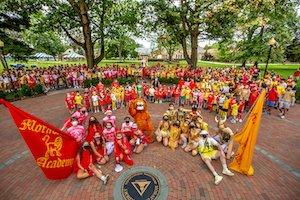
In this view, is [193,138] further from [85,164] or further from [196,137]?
[85,164]

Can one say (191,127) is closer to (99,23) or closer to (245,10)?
(245,10)

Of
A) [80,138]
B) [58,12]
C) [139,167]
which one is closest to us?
[139,167]

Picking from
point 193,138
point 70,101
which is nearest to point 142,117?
point 193,138

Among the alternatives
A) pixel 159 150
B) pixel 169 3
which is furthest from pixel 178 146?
pixel 169 3

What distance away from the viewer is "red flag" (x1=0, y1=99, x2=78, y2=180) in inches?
256

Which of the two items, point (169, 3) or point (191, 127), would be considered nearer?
point (191, 127)

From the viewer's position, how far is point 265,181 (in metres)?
7.23

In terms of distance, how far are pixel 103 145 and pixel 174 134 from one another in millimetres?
2838

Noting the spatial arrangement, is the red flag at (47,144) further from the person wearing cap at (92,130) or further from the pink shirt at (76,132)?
the person wearing cap at (92,130)

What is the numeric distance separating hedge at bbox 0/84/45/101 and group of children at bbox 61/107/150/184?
11202 millimetres

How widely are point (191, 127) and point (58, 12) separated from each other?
18.6 m

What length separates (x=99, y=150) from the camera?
8.30 meters

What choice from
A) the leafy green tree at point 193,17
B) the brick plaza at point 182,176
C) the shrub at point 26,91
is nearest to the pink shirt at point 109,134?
the brick plaza at point 182,176

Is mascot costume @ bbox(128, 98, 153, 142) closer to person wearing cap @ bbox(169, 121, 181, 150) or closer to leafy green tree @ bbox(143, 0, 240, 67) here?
person wearing cap @ bbox(169, 121, 181, 150)
